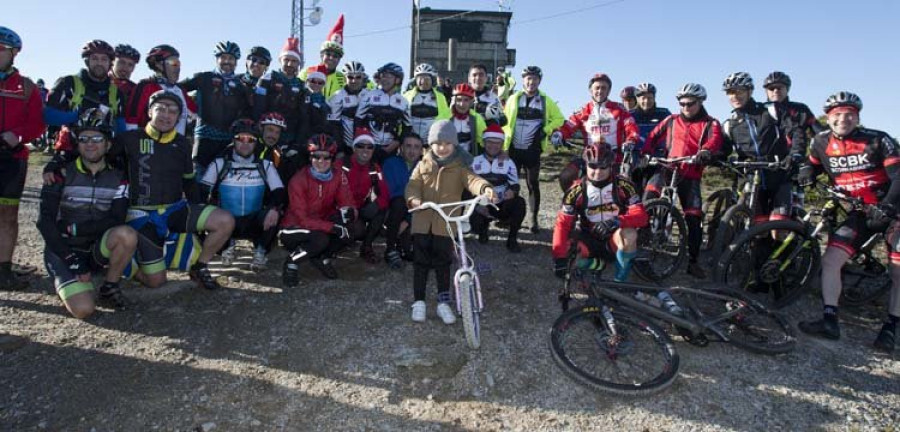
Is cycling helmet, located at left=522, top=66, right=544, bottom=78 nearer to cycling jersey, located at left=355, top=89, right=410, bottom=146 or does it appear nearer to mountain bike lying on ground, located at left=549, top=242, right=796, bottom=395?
cycling jersey, located at left=355, top=89, right=410, bottom=146

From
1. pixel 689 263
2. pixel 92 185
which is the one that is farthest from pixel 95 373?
pixel 689 263

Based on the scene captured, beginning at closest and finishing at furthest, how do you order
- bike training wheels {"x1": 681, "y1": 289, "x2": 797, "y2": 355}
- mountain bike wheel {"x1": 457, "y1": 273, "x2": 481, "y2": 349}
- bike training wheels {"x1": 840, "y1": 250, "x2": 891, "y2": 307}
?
mountain bike wheel {"x1": 457, "y1": 273, "x2": 481, "y2": 349} < bike training wheels {"x1": 681, "y1": 289, "x2": 797, "y2": 355} < bike training wheels {"x1": 840, "y1": 250, "x2": 891, "y2": 307}

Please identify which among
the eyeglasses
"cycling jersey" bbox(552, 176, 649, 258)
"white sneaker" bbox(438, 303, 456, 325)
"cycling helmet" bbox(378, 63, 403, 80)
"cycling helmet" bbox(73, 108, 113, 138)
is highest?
"cycling helmet" bbox(378, 63, 403, 80)

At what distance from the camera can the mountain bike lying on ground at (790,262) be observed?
18.6 ft

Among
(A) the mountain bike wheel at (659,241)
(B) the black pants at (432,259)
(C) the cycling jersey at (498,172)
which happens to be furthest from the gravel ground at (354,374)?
(C) the cycling jersey at (498,172)

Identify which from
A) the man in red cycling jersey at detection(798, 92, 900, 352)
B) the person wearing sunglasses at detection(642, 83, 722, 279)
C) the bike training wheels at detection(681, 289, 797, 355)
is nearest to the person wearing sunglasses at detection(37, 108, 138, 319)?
the bike training wheels at detection(681, 289, 797, 355)

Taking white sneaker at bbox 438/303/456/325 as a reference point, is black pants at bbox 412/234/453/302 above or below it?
above

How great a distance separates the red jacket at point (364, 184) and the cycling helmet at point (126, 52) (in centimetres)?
311

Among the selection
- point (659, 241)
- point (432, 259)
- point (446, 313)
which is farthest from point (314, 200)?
point (659, 241)

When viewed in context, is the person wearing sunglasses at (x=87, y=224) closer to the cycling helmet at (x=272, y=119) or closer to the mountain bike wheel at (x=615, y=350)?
the cycling helmet at (x=272, y=119)

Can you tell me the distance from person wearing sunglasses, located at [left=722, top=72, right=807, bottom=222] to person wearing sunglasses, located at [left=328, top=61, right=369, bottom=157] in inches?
205

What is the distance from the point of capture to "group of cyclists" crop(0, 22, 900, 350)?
519 cm

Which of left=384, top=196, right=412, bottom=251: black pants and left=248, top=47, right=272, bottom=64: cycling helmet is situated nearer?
left=384, top=196, right=412, bottom=251: black pants

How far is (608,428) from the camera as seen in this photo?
12.2ft
